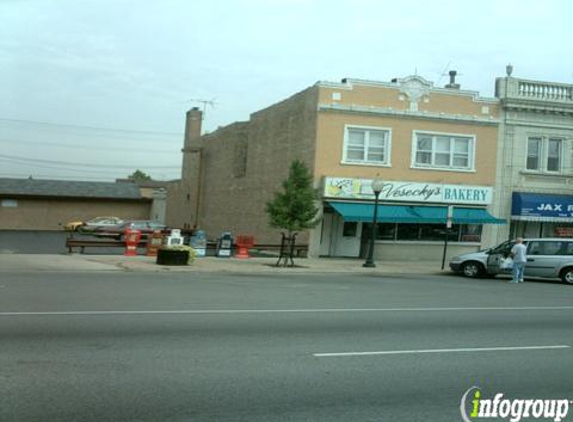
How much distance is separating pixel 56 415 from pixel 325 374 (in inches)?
112

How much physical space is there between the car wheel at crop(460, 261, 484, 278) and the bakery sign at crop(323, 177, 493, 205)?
5.26m

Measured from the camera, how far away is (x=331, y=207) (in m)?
27.8

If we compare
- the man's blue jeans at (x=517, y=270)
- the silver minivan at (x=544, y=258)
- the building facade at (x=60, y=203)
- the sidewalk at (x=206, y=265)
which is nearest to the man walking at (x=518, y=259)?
the man's blue jeans at (x=517, y=270)

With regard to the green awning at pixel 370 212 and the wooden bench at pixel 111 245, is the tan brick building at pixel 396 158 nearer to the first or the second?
the green awning at pixel 370 212

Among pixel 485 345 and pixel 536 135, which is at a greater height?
pixel 536 135

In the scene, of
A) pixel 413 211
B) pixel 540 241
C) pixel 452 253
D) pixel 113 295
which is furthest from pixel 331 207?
→ pixel 113 295

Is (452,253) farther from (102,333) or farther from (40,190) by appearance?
(40,190)

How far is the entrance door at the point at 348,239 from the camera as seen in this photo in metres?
28.8

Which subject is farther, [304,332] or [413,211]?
[413,211]

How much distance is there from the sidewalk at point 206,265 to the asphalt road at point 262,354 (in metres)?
5.47

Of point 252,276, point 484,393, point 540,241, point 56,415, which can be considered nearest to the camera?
point 56,415

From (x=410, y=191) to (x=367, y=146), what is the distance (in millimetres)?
2662

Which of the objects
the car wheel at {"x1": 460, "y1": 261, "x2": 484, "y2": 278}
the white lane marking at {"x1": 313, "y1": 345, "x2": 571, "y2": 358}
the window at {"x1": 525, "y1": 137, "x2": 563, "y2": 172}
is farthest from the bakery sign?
the white lane marking at {"x1": 313, "y1": 345, "x2": 571, "y2": 358}

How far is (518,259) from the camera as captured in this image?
70.0 ft
